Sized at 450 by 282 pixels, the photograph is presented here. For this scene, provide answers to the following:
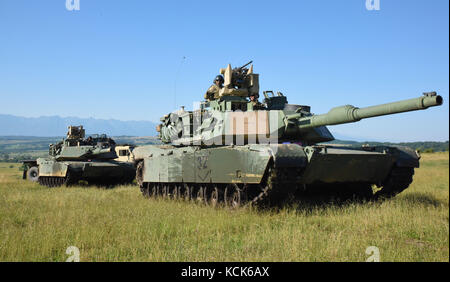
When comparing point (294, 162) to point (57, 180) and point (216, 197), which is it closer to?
Result: point (216, 197)

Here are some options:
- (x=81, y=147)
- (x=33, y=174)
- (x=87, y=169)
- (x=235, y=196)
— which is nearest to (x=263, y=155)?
(x=235, y=196)

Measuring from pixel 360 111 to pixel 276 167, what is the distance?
1.89 m

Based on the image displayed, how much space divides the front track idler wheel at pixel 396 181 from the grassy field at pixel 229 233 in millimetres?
428

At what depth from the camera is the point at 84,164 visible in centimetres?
1714

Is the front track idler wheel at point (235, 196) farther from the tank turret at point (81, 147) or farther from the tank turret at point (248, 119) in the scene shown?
the tank turret at point (81, 147)

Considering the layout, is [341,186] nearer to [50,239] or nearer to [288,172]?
[288,172]

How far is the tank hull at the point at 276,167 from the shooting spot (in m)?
8.21

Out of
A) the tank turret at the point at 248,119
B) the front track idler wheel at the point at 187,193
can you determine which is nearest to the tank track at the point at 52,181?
the tank turret at the point at 248,119

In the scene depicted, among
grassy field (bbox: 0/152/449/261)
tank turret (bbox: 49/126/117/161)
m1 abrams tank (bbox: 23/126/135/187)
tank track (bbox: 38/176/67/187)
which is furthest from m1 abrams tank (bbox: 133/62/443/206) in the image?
tank track (bbox: 38/176/67/187)

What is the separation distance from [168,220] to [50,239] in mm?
2385

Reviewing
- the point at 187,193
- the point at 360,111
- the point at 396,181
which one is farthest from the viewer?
the point at 187,193
